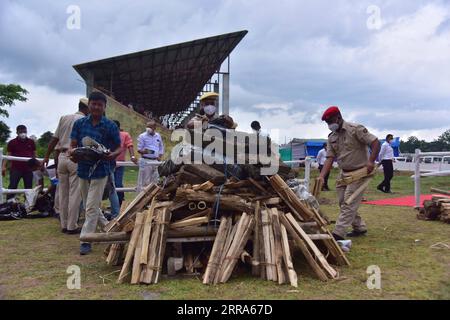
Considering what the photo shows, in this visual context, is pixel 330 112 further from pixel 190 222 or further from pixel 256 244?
pixel 190 222

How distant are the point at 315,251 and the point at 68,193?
398 cm

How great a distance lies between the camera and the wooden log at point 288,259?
3.52m

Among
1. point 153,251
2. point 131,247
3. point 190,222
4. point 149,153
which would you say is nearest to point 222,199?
point 190,222

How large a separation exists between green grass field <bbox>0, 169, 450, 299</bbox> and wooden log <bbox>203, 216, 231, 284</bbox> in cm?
12

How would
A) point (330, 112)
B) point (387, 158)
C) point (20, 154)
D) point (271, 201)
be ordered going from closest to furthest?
1. point (271, 201)
2. point (330, 112)
3. point (20, 154)
4. point (387, 158)

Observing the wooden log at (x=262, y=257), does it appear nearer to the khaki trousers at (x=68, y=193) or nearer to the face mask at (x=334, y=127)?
the face mask at (x=334, y=127)

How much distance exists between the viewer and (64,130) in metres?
6.21

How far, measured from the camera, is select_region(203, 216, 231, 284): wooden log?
11.8ft

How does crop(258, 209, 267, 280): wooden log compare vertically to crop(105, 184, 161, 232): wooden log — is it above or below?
below

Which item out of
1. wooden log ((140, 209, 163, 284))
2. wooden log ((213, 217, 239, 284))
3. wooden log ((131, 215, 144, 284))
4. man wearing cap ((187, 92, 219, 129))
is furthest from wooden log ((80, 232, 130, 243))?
man wearing cap ((187, 92, 219, 129))

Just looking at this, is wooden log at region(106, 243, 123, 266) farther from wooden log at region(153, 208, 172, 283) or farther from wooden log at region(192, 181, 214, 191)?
wooden log at region(192, 181, 214, 191)

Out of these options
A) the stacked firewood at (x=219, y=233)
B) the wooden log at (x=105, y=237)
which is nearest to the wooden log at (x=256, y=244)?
the stacked firewood at (x=219, y=233)
